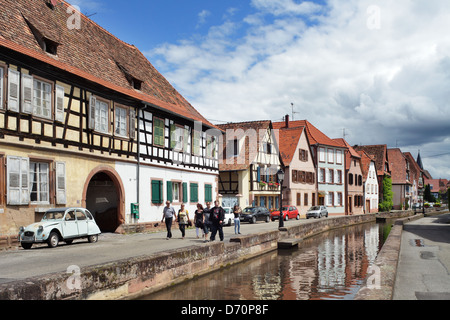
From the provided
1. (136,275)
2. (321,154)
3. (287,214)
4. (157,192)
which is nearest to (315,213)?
(287,214)

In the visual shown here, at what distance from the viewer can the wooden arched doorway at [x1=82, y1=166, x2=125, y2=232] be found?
72.0 feet

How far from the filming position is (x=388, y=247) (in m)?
17.1

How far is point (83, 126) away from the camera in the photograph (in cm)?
1916

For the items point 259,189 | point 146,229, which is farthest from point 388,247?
point 259,189

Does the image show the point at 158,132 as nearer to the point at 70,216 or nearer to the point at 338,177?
the point at 70,216

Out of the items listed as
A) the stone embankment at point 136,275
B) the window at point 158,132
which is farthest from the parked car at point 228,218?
the stone embankment at point 136,275

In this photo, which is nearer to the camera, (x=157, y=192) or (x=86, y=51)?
(x=86, y=51)

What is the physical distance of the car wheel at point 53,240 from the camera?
50.2ft

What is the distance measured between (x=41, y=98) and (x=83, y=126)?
8.25ft

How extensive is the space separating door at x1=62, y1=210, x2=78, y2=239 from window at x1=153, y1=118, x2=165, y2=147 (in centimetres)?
863

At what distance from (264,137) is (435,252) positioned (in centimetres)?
2677

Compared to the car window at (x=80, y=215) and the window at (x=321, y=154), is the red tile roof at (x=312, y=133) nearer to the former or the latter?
the window at (x=321, y=154)

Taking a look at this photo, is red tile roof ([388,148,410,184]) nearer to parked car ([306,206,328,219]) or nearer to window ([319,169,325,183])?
window ([319,169,325,183])
